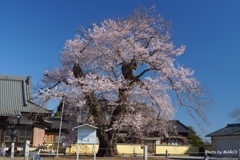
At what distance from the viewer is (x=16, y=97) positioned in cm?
2659

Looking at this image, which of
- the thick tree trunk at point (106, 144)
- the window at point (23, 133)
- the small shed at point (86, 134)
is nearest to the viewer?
the small shed at point (86, 134)

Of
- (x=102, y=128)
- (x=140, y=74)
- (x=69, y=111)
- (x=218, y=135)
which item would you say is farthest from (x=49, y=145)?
(x=218, y=135)

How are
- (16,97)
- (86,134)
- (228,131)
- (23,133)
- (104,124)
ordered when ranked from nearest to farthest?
(86,134) < (104,124) < (23,133) < (16,97) < (228,131)

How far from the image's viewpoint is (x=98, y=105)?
2158 cm

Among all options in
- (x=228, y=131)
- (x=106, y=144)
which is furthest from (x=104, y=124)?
(x=228, y=131)

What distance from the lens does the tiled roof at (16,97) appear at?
80.7 ft

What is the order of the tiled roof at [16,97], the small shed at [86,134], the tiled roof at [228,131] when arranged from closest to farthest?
the small shed at [86,134]
the tiled roof at [16,97]
the tiled roof at [228,131]

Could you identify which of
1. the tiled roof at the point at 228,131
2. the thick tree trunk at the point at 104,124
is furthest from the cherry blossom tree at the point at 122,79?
→ the tiled roof at the point at 228,131

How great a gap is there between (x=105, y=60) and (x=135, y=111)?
4.03 m

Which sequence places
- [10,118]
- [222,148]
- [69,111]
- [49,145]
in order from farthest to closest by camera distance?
[222,148] → [49,145] → [10,118] → [69,111]

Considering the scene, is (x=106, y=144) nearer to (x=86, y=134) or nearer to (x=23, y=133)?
(x=86, y=134)

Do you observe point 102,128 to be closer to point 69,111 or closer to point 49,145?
point 69,111

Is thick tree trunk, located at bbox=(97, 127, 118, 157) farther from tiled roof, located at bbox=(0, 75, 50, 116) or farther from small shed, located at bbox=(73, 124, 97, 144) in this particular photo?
small shed, located at bbox=(73, 124, 97, 144)

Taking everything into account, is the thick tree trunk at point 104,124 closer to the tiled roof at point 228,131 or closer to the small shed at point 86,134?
the small shed at point 86,134
